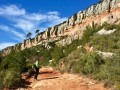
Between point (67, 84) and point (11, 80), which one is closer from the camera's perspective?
point (67, 84)

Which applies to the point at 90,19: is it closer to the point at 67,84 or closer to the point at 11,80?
the point at 67,84

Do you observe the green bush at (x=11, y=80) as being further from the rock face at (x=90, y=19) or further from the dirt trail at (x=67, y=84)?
the rock face at (x=90, y=19)

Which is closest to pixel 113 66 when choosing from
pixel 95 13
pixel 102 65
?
pixel 102 65

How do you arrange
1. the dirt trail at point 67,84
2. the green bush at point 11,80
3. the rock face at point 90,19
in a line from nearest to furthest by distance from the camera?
the dirt trail at point 67,84 → the green bush at point 11,80 → the rock face at point 90,19

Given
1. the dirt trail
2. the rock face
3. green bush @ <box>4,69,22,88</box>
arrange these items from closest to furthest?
1. the dirt trail
2. green bush @ <box>4,69,22,88</box>
3. the rock face

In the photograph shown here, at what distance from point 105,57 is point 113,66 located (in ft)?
7.97

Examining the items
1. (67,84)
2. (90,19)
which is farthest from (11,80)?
(90,19)

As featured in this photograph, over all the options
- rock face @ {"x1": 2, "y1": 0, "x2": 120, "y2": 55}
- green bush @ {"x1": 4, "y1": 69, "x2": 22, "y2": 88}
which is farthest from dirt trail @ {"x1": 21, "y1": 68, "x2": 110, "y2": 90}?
rock face @ {"x1": 2, "y1": 0, "x2": 120, "y2": 55}

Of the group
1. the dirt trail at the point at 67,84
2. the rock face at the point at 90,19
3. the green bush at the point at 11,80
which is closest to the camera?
the dirt trail at the point at 67,84

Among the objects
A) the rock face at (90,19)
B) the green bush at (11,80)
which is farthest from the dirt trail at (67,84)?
the rock face at (90,19)

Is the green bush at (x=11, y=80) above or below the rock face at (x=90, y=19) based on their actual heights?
below

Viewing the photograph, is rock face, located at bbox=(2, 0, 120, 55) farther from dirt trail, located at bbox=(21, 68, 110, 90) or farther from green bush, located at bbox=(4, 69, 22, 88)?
green bush, located at bbox=(4, 69, 22, 88)

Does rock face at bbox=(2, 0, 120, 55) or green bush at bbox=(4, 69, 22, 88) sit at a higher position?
rock face at bbox=(2, 0, 120, 55)

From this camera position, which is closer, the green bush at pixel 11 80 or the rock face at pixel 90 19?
the green bush at pixel 11 80
